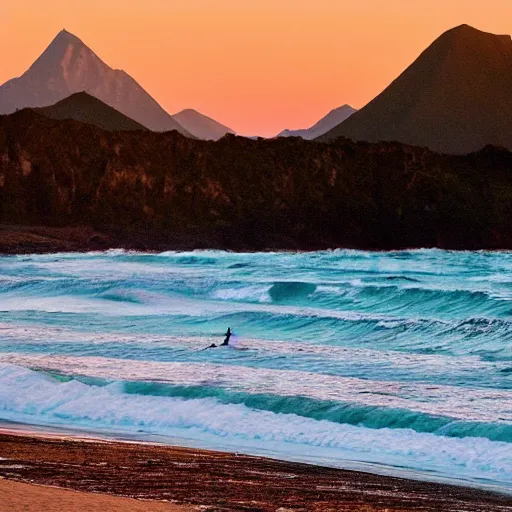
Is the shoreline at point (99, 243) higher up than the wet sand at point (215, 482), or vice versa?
the shoreline at point (99, 243)

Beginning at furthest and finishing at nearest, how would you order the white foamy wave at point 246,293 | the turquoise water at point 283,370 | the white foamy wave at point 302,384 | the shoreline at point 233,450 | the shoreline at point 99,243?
the shoreline at point 99,243 → the white foamy wave at point 246,293 → the white foamy wave at point 302,384 → the turquoise water at point 283,370 → the shoreline at point 233,450

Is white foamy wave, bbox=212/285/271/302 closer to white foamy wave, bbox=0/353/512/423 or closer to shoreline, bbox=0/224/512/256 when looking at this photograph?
white foamy wave, bbox=0/353/512/423

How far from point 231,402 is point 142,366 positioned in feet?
11.2

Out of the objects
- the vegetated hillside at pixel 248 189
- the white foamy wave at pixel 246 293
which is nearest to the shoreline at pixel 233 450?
the white foamy wave at pixel 246 293

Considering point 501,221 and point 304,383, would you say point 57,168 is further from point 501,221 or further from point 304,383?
point 304,383

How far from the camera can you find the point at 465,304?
30.8 metres

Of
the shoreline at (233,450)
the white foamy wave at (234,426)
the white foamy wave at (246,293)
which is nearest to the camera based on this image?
the shoreline at (233,450)

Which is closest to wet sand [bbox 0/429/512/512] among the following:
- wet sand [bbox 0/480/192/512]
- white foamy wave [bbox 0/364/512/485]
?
wet sand [bbox 0/480/192/512]

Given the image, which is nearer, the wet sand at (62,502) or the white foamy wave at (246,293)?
the wet sand at (62,502)

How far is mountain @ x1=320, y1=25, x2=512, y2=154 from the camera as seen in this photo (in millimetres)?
126188

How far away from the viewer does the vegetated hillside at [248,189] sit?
76.4 metres

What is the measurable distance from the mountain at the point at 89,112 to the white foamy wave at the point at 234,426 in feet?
293

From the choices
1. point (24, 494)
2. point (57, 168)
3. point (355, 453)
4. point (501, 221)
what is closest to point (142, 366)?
point (355, 453)

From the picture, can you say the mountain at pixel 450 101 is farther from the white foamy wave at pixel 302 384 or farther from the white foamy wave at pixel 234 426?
the white foamy wave at pixel 234 426
